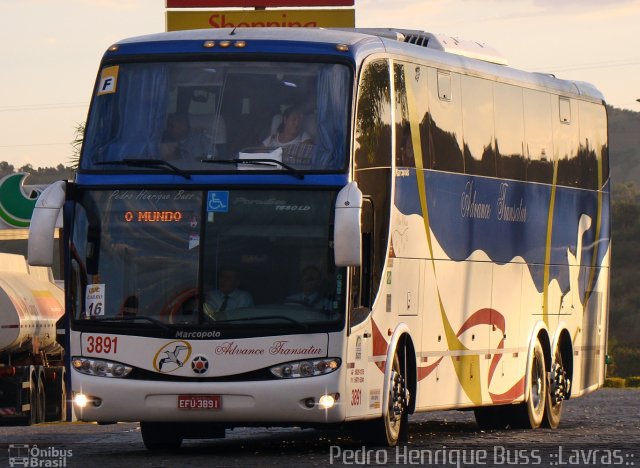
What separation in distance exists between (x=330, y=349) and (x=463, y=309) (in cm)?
391

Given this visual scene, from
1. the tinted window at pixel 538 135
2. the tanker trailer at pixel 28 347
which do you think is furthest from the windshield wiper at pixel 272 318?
the tanker trailer at pixel 28 347

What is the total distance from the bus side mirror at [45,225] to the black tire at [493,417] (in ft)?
26.4

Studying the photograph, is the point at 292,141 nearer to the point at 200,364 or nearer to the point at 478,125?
the point at 200,364

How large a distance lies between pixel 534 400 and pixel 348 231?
7519 millimetres

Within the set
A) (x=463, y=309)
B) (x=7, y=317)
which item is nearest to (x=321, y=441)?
(x=463, y=309)

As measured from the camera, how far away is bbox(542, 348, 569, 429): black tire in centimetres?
2284

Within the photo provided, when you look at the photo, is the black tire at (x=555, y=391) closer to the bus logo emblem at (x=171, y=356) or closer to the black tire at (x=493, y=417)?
the black tire at (x=493, y=417)

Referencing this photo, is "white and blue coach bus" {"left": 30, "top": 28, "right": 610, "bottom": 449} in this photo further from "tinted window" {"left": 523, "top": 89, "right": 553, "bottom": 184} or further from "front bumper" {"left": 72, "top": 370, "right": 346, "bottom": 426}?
"tinted window" {"left": 523, "top": 89, "right": 553, "bottom": 184}

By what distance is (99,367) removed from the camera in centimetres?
1648

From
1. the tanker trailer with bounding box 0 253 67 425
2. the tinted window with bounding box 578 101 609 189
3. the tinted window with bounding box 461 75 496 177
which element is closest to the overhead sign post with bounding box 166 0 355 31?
the tanker trailer with bounding box 0 253 67 425

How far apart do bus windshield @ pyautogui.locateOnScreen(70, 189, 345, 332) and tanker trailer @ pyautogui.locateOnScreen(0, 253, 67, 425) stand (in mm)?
10007

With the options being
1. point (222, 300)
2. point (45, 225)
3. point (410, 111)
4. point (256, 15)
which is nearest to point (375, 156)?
point (410, 111)

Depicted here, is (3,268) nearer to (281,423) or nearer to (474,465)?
(281,423)

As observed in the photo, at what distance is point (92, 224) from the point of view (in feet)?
54.5
